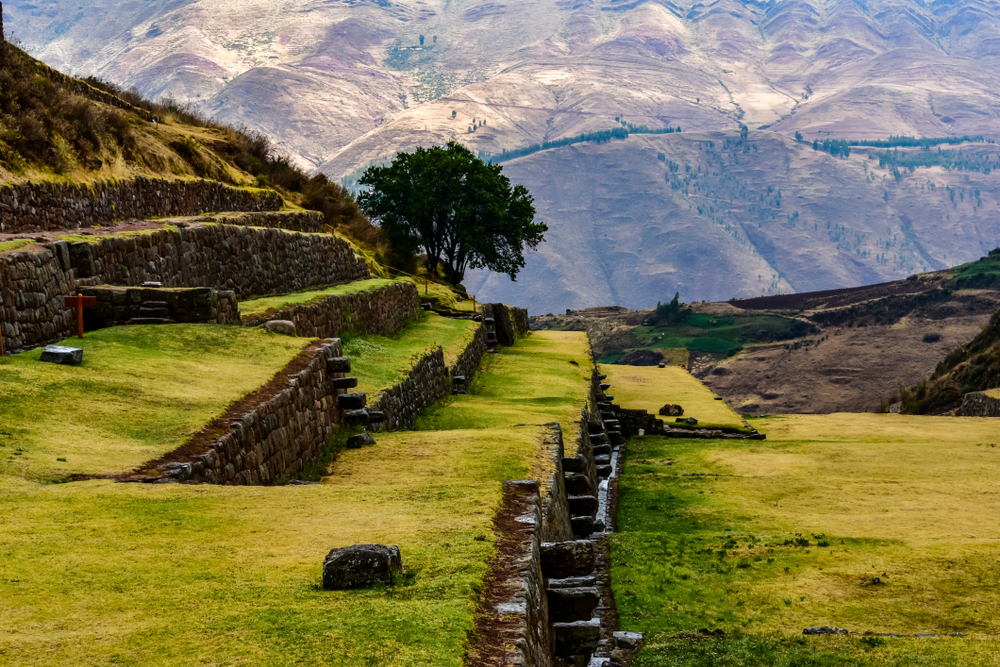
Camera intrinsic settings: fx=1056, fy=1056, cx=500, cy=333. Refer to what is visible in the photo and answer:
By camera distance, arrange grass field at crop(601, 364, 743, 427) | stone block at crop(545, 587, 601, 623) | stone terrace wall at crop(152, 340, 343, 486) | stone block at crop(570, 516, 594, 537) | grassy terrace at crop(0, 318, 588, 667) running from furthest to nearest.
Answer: grass field at crop(601, 364, 743, 427), stone block at crop(570, 516, 594, 537), stone terrace wall at crop(152, 340, 343, 486), stone block at crop(545, 587, 601, 623), grassy terrace at crop(0, 318, 588, 667)

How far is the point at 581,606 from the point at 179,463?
4628 mm

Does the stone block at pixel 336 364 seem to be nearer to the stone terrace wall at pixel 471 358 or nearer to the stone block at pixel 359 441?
the stone block at pixel 359 441

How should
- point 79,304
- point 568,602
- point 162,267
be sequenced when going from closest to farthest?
point 568,602
point 79,304
point 162,267

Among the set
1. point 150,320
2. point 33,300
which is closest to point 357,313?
point 150,320

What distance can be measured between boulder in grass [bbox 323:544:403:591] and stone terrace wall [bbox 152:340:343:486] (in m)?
3.80

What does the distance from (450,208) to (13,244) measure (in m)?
41.4

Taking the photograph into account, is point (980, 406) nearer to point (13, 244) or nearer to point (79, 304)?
point (79, 304)

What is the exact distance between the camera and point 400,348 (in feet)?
93.4

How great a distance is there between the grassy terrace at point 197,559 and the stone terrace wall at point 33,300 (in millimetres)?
1467

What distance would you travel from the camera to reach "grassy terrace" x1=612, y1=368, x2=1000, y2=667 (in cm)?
1227

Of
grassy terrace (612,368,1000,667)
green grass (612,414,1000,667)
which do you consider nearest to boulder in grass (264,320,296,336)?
grassy terrace (612,368,1000,667)

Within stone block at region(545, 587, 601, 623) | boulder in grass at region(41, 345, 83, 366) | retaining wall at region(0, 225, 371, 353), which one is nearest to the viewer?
stone block at region(545, 587, 601, 623)

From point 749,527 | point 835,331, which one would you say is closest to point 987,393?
point 749,527

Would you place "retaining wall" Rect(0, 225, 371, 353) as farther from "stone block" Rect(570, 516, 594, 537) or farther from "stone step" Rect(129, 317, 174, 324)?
"stone block" Rect(570, 516, 594, 537)
